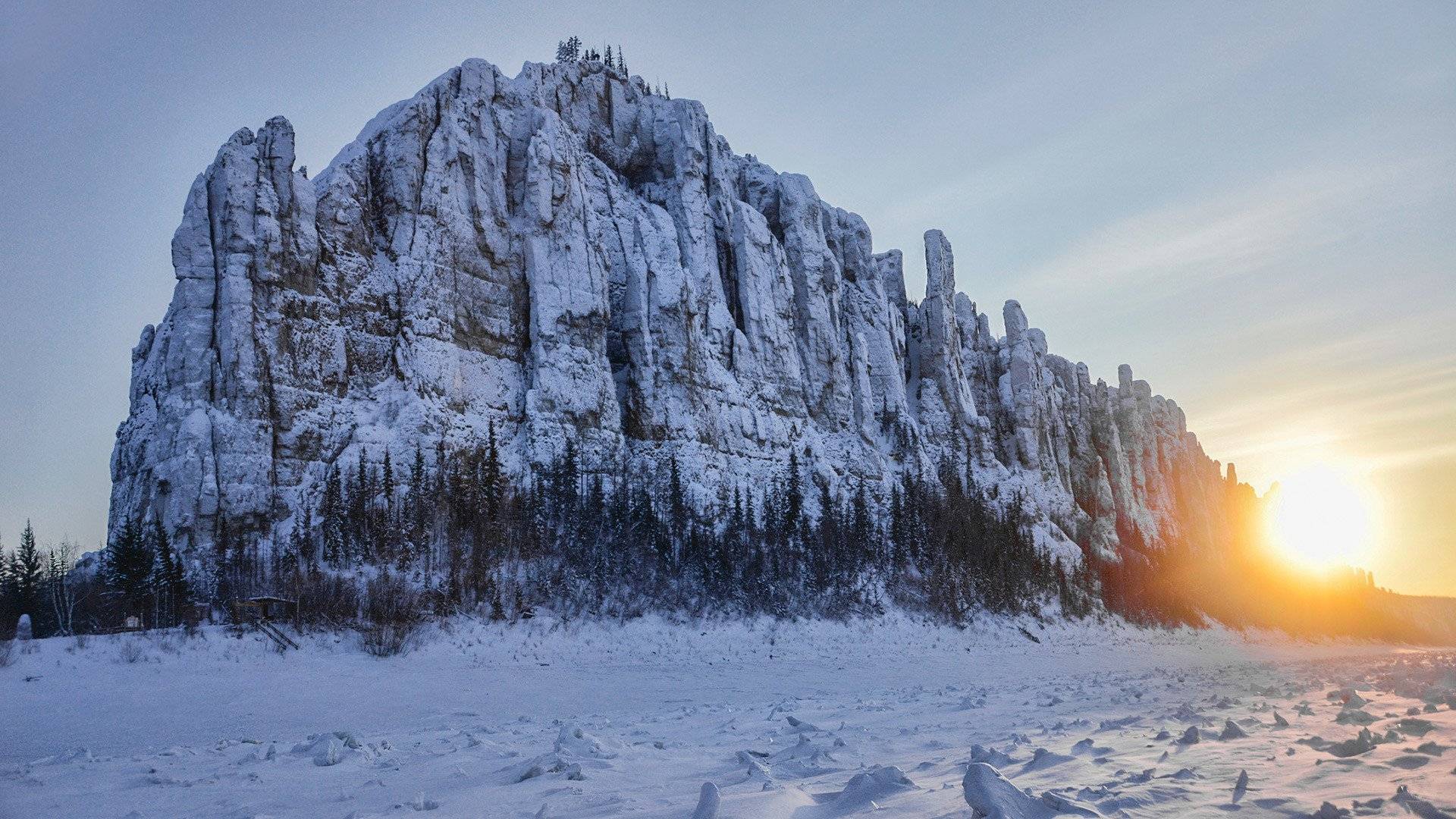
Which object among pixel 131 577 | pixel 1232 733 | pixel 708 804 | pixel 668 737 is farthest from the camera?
pixel 131 577

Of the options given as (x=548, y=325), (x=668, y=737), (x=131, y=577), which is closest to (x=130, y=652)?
(x=131, y=577)

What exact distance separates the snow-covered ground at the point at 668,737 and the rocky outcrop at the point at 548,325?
69.8ft

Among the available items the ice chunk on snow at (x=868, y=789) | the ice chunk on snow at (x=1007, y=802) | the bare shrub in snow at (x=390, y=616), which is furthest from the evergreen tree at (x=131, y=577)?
the ice chunk on snow at (x=1007, y=802)

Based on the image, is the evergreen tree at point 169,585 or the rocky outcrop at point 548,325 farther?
the rocky outcrop at point 548,325

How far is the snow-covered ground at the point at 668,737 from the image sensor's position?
7887 mm

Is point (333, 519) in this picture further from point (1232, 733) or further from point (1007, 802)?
point (1007, 802)

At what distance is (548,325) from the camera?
65.5 meters

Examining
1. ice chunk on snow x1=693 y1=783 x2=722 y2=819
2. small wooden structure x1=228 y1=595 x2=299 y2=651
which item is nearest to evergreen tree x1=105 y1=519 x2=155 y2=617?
small wooden structure x1=228 y1=595 x2=299 y2=651

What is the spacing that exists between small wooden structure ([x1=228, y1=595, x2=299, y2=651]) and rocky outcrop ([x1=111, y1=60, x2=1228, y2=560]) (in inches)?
419

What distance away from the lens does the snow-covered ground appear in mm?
7887

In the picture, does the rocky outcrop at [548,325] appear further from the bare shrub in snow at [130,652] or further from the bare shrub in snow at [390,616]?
the bare shrub in snow at [130,652]

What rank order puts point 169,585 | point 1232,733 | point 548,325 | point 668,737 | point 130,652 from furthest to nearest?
point 548,325
point 169,585
point 130,652
point 668,737
point 1232,733

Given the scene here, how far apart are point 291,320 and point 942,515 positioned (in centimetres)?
5089

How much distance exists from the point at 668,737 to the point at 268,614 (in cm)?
2938
